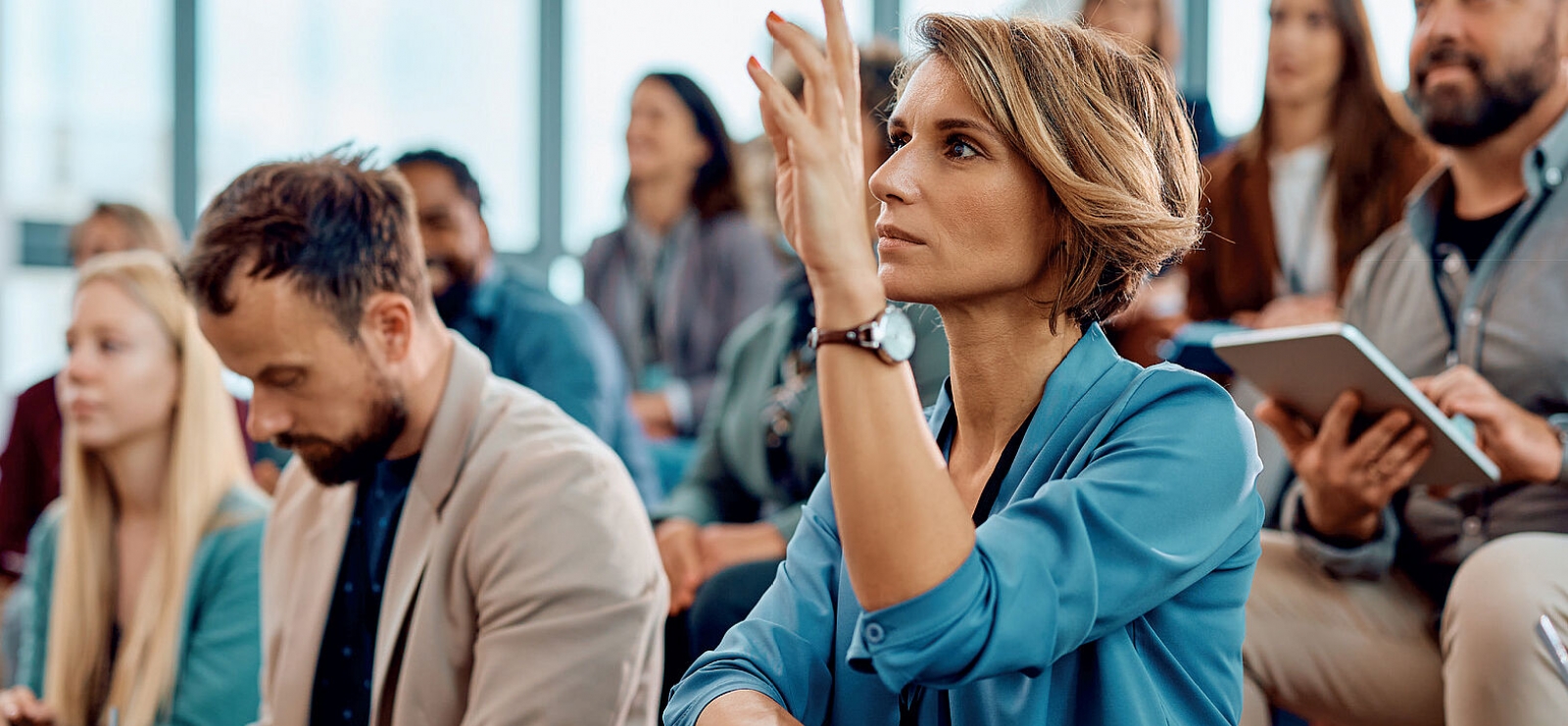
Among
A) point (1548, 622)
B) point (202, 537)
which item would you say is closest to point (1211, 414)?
point (1548, 622)

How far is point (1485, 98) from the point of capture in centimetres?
179

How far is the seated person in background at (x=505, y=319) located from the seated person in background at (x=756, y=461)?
0.42 m

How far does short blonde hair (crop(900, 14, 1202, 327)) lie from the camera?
0.96 m

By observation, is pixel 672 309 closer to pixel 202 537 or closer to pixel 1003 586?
pixel 202 537

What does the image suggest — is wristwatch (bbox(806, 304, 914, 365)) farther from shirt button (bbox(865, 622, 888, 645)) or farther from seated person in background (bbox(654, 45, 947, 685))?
seated person in background (bbox(654, 45, 947, 685))

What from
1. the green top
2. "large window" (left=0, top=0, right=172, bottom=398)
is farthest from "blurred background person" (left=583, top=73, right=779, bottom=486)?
"large window" (left=0, top=0, right=172, bottom=398)

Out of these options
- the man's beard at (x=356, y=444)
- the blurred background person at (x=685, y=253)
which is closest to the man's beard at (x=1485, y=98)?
the man's beard at (x=356, y=444)

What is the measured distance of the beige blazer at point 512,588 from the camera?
1.33 metres

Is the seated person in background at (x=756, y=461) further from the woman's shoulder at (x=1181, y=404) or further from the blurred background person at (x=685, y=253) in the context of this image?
the blurred background person at (x=685, y=253)

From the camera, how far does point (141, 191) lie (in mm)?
4734

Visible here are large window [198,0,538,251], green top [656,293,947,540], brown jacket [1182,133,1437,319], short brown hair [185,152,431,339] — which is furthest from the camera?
large window [198,0,538,251]

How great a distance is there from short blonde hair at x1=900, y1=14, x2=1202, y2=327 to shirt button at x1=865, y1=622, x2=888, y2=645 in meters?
0.31

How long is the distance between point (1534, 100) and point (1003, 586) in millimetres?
1377

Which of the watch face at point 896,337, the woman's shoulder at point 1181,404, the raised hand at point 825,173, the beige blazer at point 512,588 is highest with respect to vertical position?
the raised hand at point 825,173
